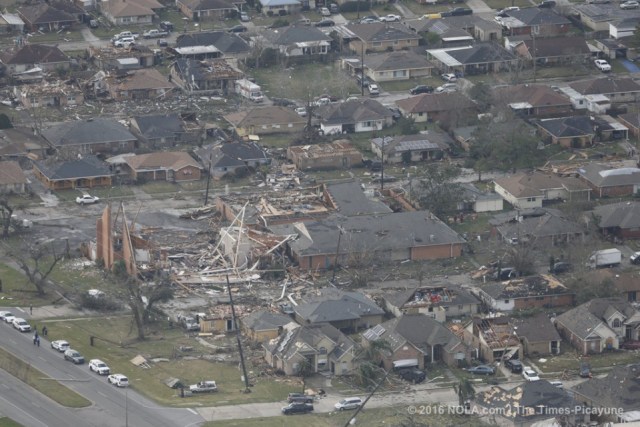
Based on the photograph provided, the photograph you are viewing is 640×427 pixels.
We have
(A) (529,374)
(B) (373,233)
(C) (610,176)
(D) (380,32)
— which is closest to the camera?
(A) (529,374)

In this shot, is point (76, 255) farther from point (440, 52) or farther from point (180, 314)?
point (440, 52)

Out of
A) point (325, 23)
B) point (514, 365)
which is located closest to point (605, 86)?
point (325, 23)

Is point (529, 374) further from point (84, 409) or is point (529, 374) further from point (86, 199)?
point (86, 199)

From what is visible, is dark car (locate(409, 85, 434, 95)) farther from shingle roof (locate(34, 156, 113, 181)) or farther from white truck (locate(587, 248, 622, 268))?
white truck (locate(587, 248, 622, 268))

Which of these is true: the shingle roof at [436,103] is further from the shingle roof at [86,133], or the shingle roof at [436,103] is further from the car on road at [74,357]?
the car on road at [74,357]

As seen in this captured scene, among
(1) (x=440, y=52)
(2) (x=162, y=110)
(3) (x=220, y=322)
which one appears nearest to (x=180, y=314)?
(3) (x=220, y=322)

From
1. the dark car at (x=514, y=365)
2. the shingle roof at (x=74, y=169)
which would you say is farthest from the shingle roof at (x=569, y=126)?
the dark car at (x=514, y=365)

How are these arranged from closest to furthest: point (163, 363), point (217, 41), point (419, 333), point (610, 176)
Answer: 1. point (163, 363)
2. point (419, 333)
3. point (610, 176)
4. point (217, 41)
